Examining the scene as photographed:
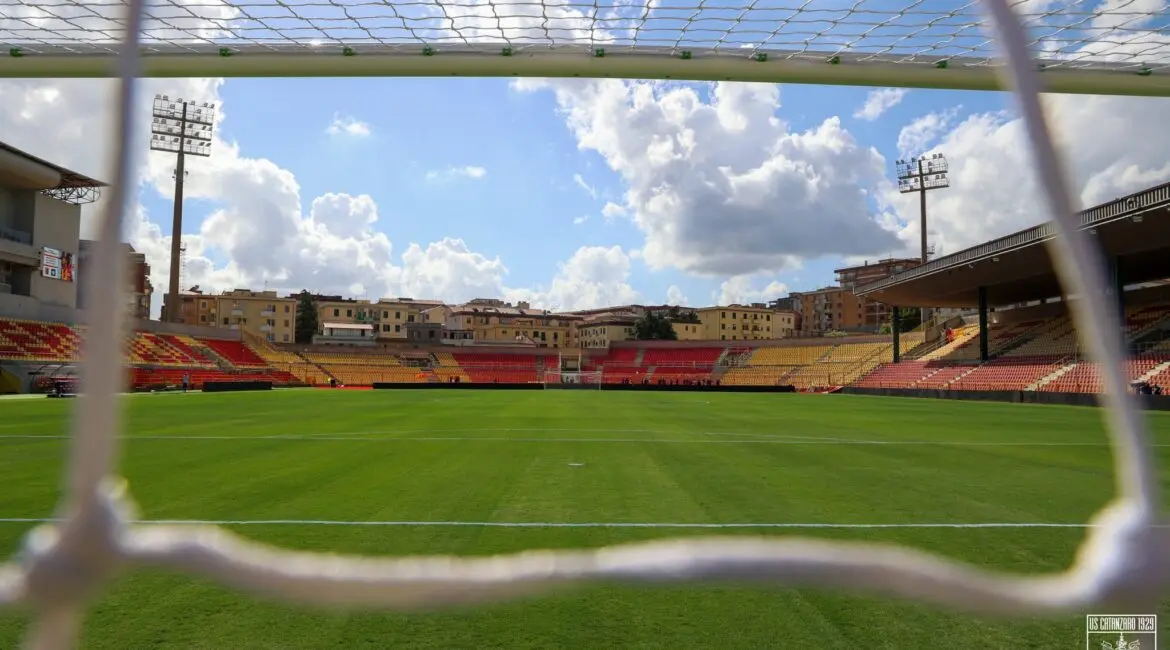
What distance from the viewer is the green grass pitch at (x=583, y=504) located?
→ 3053mm

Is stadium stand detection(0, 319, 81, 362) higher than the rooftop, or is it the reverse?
the rooftop

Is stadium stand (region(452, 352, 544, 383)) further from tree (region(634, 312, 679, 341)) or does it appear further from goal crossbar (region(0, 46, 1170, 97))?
goal crossbar (region(0, 46, 1170, 97))

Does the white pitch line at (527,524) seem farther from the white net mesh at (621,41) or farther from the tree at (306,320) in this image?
the tree at (306,320)

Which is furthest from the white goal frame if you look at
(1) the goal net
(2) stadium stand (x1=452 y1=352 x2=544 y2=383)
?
(2) stadium stand (x1=452 y1=352 x2=544 y2=383)

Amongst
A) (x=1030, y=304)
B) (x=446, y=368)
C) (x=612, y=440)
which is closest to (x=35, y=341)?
(x=446, y=368)

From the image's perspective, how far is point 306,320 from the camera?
81.9 metres

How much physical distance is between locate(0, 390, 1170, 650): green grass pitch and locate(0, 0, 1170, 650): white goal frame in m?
1.87

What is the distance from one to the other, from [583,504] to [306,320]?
8317 centimetres

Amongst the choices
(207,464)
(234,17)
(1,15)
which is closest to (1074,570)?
(234,17)
